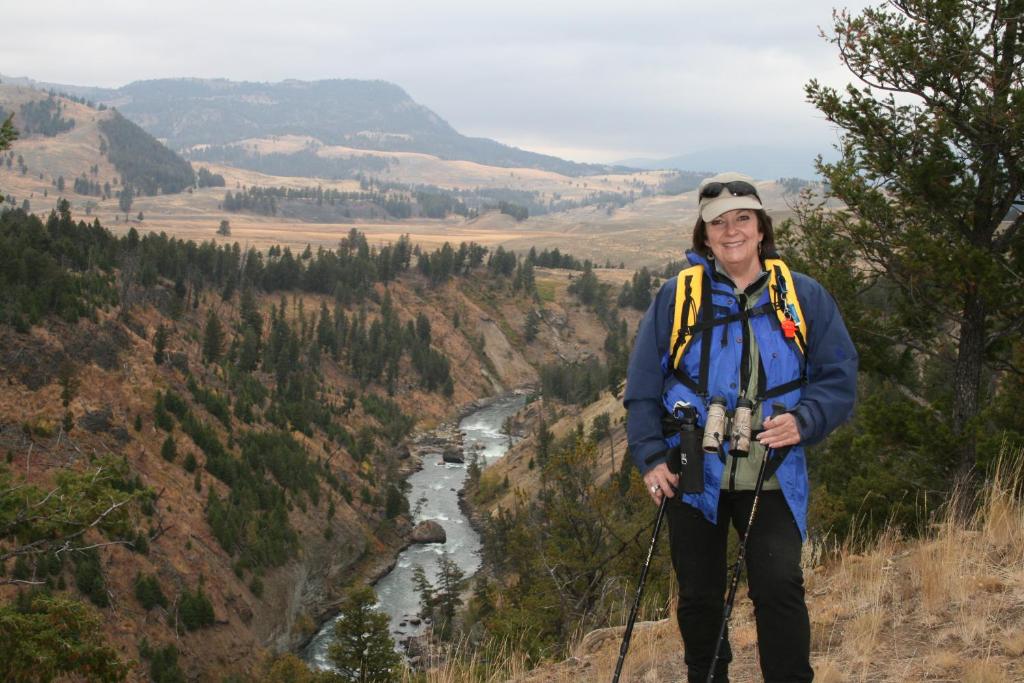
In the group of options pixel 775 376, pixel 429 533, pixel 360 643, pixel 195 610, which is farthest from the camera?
pixel 429 533

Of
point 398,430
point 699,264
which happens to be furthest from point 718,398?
point 398,430

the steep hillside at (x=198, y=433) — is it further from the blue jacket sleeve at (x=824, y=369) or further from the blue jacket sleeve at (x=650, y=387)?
the blue jacket sleeve at (x=824, y=369)

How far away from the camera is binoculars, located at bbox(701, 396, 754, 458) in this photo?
189 inches

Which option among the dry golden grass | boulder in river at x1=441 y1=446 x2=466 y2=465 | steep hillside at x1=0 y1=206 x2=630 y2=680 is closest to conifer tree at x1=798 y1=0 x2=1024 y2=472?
the dry golden grass

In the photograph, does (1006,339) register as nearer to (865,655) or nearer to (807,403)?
(865,655)

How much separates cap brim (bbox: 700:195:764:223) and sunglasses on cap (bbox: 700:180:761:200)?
48 millimetres

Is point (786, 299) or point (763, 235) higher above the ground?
point (763, 235)

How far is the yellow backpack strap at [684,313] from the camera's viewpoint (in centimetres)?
511

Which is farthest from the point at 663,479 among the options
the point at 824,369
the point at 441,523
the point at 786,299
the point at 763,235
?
the point at 441,523

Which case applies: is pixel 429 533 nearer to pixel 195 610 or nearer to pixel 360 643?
pixel 195 610

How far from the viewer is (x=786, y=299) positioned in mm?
5012

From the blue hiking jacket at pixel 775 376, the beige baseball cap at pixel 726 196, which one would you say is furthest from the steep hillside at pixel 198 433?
the beige baseball cap at pixel 726 196

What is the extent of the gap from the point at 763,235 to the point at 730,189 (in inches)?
14.2

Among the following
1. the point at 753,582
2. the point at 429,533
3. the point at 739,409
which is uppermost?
the point at 739,409
